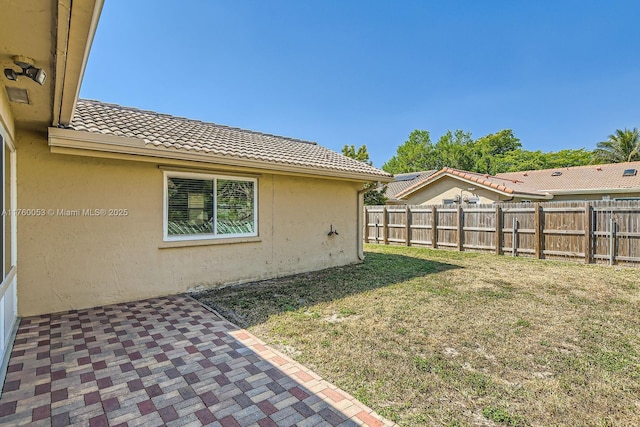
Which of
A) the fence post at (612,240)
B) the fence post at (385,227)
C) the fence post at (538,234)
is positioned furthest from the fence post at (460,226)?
the fence post at (612,240)

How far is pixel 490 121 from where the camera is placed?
143ft

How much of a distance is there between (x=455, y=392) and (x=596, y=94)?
103 feet

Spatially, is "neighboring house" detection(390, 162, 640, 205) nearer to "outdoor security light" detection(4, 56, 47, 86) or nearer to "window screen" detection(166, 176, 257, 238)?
"window screen" detection(166, 176, 257, 238)

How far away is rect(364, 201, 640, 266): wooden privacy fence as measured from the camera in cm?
935

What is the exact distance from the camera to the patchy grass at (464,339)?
2766 mm

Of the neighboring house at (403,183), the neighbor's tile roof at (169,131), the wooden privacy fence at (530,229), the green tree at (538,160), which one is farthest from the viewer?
the green tree at (538,160)

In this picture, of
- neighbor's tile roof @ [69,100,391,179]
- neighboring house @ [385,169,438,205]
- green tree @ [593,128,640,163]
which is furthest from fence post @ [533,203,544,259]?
green tree @ [593,128,640,163]

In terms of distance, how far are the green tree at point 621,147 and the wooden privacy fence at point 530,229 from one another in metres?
31.9

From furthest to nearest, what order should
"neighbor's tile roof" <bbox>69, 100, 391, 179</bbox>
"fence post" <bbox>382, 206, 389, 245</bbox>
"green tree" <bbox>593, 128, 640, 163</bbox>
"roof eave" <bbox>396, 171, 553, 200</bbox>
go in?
1. "green tree" <bbox>593, 128, 640, 163</bbox>
2. "roof eave" <bbox>396, 171, 553, 200</bbox>
3. "fence post" <bbox>382, 206, 389, 245</bbox>
4. "neighbor's tile roof" <bbox>69, 100, 391, 179</bbox>

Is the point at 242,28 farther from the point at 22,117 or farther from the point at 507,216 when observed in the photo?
the point at 507,216

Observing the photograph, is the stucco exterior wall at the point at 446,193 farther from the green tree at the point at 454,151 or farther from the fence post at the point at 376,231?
the green tree at the point at 454,151

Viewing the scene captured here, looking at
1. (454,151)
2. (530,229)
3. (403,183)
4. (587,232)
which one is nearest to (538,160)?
(454,151)

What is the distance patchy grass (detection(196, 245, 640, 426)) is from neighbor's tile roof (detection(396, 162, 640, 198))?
1018 centimetres

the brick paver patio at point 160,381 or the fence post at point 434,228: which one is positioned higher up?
the fence post at point 434,228
